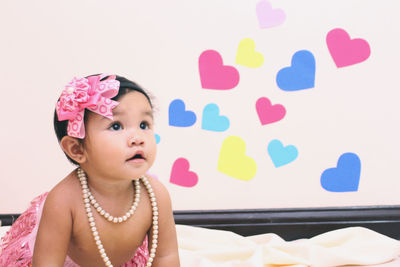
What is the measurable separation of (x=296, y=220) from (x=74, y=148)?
809 millimetres

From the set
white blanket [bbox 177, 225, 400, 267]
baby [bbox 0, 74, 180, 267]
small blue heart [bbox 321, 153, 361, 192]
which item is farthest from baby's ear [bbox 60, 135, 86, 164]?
small blue heart [bbox 321, 153, 361, 192]

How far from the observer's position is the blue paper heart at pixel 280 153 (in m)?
1.40

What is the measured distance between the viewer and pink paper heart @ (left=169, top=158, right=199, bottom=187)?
1.42 m

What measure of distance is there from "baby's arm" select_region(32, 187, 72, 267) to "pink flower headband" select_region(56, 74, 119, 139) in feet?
0.43

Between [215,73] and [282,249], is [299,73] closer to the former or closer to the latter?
[215,73]

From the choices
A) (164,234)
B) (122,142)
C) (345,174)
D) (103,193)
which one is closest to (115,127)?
(122,142)

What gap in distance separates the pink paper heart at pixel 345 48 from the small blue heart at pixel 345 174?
0.28 meters

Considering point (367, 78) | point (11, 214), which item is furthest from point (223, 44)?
point (11, 214)

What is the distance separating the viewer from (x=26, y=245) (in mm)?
903

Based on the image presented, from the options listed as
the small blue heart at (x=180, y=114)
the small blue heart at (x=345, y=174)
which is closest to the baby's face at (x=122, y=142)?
the small blue heart at (x=180, y=114)

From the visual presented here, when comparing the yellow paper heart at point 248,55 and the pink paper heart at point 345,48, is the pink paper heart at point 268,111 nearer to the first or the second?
the yellow paper heart at point 248,55

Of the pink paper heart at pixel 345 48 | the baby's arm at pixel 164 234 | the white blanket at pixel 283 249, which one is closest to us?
the baby's arm at pixel 164 234

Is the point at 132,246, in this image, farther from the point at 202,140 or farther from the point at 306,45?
the point at 306,45

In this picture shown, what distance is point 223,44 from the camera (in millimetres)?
1392
